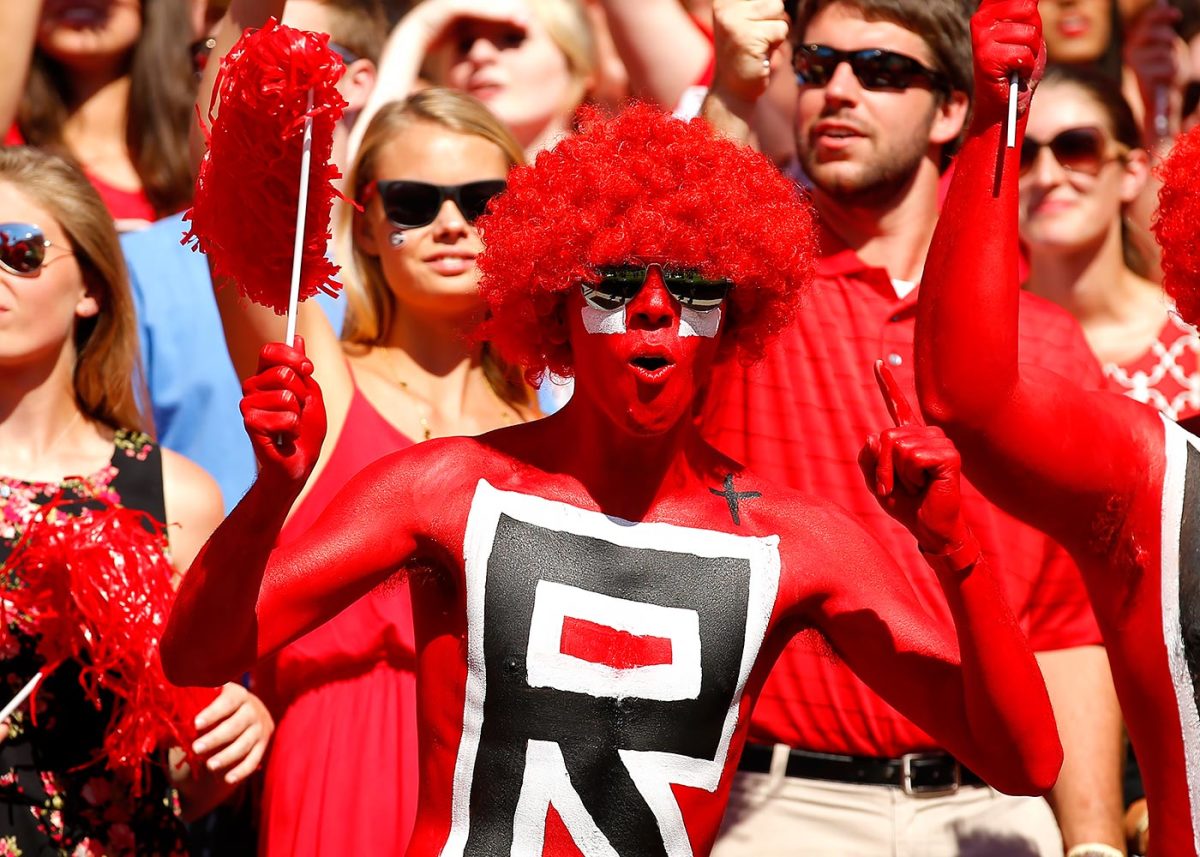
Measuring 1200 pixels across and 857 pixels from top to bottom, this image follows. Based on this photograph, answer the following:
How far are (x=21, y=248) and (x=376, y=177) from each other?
835 mm

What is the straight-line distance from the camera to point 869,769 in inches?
153

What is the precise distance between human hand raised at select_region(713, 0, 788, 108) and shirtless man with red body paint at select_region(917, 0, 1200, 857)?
118 centimetres

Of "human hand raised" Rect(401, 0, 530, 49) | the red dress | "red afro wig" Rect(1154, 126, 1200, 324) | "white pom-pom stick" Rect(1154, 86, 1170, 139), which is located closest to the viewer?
"red afro wig" Rect(1154, 126, 1200, 324)

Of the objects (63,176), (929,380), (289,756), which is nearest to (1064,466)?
(929,380)

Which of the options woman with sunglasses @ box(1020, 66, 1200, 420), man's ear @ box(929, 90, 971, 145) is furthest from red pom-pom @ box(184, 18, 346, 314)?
woman with sunglasses @ box(1020, 66, 1200, 420)

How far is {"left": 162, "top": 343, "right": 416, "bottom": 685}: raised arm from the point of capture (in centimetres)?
272

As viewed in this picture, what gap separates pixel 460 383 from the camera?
4371mm

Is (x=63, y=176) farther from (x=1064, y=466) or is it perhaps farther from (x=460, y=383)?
(x=1064, y=466)

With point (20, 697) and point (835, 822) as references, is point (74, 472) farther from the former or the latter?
point (835, 822)

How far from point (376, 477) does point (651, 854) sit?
712 millimetres

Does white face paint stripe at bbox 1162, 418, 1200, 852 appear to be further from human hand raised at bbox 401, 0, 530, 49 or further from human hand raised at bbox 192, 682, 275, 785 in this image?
human hand raised at bbox 401, 0, 530, 49

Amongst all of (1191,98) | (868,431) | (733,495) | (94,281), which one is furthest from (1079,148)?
(94,281)

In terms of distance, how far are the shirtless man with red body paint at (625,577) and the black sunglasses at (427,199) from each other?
1.16 m

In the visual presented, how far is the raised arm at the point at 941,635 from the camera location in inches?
110
